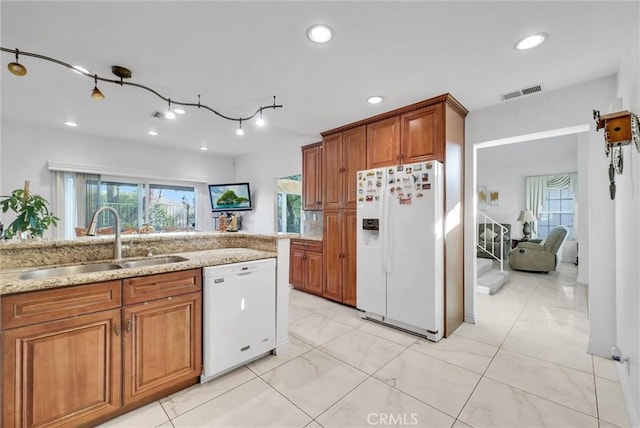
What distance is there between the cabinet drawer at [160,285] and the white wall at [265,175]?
327 cm

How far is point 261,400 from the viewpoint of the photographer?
1831mm

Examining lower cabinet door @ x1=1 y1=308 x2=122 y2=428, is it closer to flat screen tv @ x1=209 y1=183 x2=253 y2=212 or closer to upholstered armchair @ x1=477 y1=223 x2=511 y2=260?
flat screen tv @ x1=209 y1=183 x2=253 y2=212

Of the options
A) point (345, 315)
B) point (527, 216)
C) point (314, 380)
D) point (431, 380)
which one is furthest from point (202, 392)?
point (527, 216)

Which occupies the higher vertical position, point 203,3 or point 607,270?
point 203,3

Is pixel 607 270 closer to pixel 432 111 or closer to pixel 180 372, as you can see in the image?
pixel 432 111

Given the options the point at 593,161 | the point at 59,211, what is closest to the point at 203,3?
the point at 593,161

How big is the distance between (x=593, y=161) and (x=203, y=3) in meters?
3.30

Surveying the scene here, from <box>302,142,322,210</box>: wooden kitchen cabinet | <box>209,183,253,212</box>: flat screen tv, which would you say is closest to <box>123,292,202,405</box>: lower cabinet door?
<box>302,142,322,210</box>: wooden kitchen cabinet

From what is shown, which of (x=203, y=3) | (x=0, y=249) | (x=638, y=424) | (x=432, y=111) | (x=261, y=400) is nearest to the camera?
(x=638, y=424)

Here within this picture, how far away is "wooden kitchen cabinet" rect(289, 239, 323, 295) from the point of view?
4.03 meters

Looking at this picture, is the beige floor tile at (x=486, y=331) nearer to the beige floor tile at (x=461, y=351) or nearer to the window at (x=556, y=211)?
the beige floor tile at (x=461, y=351)

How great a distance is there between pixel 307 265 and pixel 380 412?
2.60m

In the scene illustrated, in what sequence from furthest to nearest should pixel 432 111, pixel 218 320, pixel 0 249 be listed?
pixel 432 111 < pixel 218 320 < pixel 0 249

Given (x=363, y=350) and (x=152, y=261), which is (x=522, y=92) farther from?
(x=152, y=261)
